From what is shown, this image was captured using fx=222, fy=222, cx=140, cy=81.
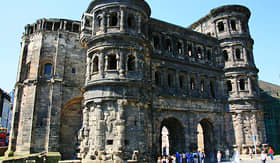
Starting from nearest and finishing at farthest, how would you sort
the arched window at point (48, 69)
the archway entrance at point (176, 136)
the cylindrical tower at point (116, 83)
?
the cylindrical tower at point (116, 83) → the archway entrance at point (176, 136) → the arched window at point (48, 69)

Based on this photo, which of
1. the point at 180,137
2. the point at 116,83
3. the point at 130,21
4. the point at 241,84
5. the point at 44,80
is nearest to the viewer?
the point at 116,83

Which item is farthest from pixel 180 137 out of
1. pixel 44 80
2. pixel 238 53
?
pixel 44 80

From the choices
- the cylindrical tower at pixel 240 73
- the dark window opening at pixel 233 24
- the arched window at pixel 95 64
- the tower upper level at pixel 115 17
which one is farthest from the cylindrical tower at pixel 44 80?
the dark window opening at pixel 233 24

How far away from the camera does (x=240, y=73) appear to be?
2622cm

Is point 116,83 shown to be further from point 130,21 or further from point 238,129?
point 238,129

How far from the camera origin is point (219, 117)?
25266 mm

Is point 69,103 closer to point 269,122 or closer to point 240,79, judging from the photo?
point 240,79

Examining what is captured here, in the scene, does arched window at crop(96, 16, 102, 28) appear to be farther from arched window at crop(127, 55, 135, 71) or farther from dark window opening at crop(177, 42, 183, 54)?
dark window opening at crop(177, 42, 183, 54)

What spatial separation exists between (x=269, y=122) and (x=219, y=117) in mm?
13230

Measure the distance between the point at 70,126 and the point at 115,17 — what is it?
1271 cm

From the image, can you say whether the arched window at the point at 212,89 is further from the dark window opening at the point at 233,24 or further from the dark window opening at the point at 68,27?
the dark window opening at the point at 68,27

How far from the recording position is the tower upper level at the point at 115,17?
62.1 feet

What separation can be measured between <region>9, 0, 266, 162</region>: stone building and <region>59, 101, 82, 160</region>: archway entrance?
107mm

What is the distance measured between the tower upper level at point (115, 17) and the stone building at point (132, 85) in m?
0.09
